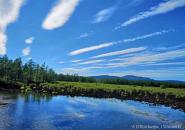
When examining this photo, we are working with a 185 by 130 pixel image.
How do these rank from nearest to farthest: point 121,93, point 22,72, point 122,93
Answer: point 122,93
point 121,93
point 22,72

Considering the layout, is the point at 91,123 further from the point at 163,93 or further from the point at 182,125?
the point at 163,93

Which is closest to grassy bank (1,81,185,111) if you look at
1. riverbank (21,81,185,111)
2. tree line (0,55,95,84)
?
riverbank (21,81,185,111)

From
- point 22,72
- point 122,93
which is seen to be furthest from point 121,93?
point 22,72

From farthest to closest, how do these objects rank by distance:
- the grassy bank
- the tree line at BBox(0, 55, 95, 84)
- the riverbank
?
the tree line at BBox(0, 55, 95, 84) → the grassy bank → the riverbank

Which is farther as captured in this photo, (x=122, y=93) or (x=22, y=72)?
(x=22, y=72)

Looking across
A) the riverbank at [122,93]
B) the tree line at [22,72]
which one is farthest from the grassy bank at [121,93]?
the tree line at [22,72]

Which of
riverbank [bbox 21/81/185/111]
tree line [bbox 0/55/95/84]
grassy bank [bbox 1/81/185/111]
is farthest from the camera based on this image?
tree line [bbox 0/55/95/84]

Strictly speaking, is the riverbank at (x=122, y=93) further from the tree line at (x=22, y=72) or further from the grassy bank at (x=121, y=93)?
the tree line at (x=22, y=72)

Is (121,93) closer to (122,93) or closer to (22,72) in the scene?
(122,93)

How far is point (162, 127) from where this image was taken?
43.6 m

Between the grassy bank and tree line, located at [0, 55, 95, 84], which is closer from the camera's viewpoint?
the grassy bank

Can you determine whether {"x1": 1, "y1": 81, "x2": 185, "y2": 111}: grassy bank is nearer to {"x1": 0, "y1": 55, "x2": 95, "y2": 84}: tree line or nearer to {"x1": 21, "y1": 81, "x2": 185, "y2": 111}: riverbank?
{"x1": 21, "y1": 81, "x2": 185, "y2": 111}: riverbank

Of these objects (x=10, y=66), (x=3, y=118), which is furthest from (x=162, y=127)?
(x=10, y=66)

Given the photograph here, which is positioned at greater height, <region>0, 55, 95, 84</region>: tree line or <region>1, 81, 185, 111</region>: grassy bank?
<region>0, 55, 95, 84</region>: tree line
